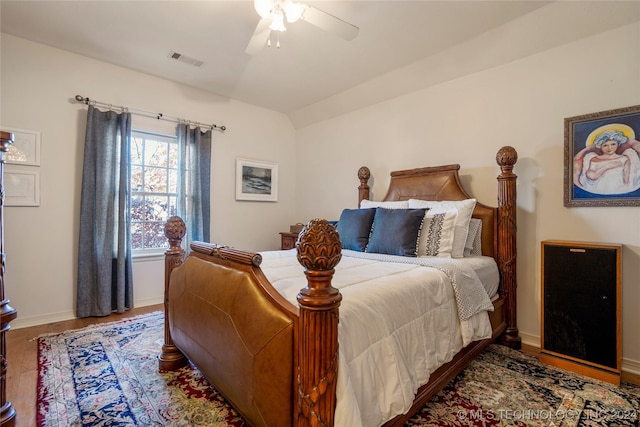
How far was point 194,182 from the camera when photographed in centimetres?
364

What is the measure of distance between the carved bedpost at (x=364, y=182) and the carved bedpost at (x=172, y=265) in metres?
2.16

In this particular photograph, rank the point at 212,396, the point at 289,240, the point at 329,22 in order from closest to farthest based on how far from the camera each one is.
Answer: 1. the point at 212,396
2. the point at 329,22
3. the point at 289,240

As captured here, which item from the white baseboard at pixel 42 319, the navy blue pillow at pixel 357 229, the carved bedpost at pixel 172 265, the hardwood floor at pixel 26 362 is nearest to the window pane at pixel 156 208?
the hardwood floor at pixel 26 362

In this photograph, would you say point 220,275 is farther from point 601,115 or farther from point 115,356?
point 601,115

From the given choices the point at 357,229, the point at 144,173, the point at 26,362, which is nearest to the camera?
the point at 26,362

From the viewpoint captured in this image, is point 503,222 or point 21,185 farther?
point 21,185

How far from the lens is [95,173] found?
9.79 feet

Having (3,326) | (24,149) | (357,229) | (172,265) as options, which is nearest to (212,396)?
(172,265)

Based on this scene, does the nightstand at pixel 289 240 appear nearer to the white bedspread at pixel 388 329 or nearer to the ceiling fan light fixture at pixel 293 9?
the white bedspread at pixel 388 329

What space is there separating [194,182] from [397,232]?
8.49 feet

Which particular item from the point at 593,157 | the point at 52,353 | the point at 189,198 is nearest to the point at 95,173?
the point at 189,198

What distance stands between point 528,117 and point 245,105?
341 centimetres

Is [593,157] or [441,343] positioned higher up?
[593,157]

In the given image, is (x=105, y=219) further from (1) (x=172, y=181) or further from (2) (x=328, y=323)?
(2) (x=328, y=323)
